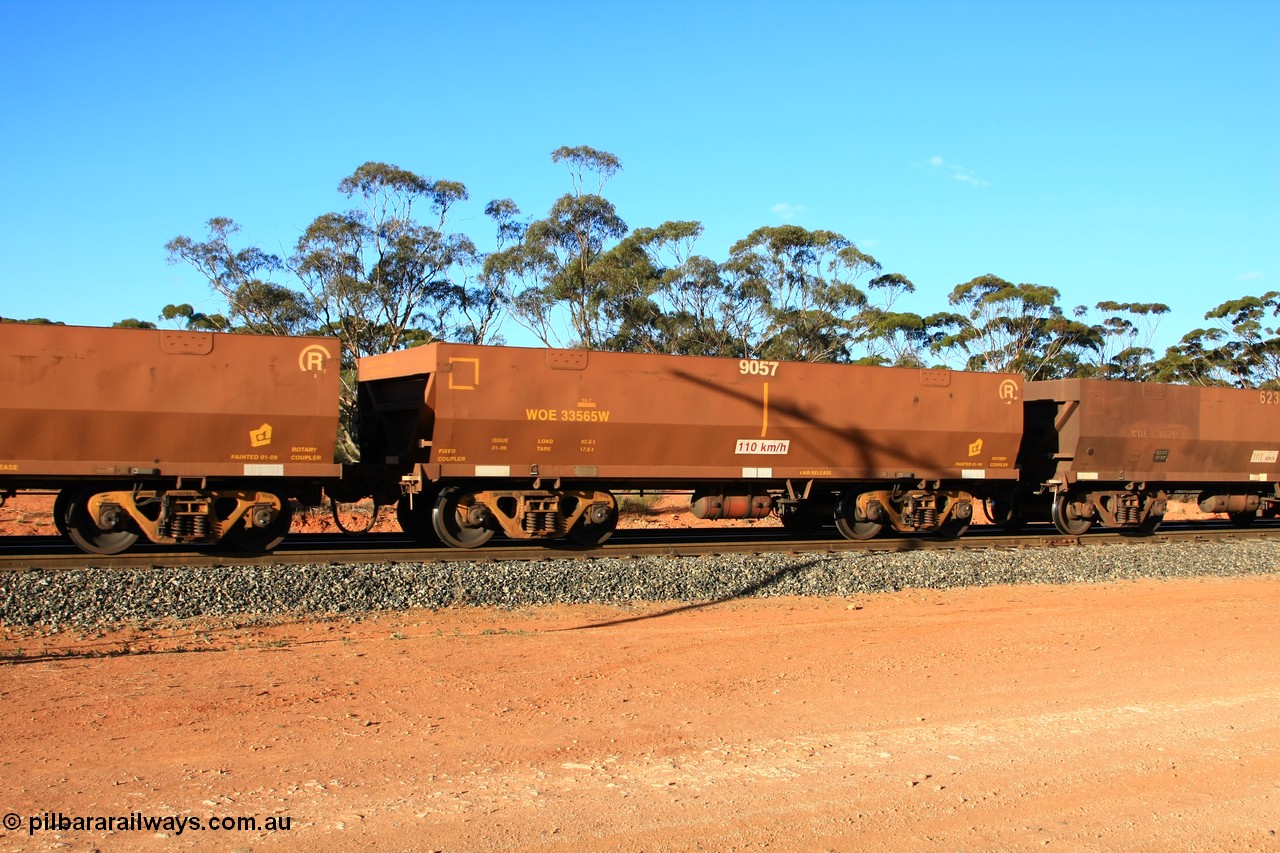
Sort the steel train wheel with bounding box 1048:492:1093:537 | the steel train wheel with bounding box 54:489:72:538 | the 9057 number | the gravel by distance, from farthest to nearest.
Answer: the steel train wheel with bounding box 1048:492:1093:537
the 9057 number
the steel train wheel with bounding box 54:489:72:538
the gravel

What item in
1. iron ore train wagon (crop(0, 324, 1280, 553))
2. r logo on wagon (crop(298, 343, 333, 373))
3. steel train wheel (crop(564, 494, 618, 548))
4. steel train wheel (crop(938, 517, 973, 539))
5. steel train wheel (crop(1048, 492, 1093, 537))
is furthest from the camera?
steel train wheel (crop(1048, 492, 1093, 537))

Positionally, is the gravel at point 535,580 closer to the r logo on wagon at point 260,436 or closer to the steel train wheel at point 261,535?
the steel train wheel at point 261,535

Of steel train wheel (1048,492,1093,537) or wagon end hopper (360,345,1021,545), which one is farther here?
steel train wheel (1048,492,1093,537)

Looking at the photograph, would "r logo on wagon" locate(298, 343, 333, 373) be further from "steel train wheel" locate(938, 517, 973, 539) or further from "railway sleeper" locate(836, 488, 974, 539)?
"steel train wheel" locate(938, 517, 973, 539)

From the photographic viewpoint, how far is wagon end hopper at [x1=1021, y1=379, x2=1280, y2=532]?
17844 millimetres

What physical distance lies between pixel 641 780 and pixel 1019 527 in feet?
51.6

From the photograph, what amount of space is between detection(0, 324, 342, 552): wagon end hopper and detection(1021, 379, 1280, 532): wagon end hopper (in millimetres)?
12476

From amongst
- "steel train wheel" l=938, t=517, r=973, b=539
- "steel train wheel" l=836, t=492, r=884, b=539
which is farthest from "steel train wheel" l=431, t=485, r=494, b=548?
"steel train wheel" l=938, t=517, r=973, b=539

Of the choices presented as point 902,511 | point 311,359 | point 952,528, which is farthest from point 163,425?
point 952,528

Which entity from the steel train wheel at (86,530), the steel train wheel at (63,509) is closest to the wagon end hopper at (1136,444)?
the steel train wheel at (86,530)

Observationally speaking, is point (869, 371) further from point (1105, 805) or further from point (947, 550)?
point (1105, 805)

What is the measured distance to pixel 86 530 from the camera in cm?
1215

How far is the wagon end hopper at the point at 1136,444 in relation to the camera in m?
17.8

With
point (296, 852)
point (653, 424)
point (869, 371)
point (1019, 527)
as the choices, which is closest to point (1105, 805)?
point (296, 852)
